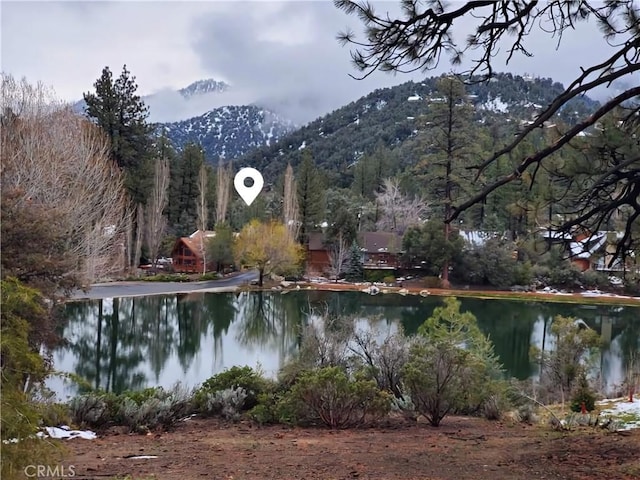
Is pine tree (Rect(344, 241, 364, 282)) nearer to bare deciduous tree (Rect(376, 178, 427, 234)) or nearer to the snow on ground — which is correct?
bare deciduous tree (Rect(376, 178, 427, 234))

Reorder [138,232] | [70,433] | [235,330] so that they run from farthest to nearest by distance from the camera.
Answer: [138,232]
[235,330]
[70,433]

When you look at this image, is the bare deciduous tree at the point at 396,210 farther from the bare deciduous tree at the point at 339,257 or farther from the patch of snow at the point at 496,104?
the patch of snow at the point at 496,104

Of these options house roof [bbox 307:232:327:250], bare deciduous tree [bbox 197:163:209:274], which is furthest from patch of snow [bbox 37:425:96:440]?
house roof [bbox 307:232:327:250]

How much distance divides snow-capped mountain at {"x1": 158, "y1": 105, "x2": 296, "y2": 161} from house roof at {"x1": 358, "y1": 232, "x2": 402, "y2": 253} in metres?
112

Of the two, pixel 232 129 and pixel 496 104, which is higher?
pixel 232 129

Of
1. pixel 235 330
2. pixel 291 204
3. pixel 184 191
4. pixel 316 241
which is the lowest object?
pixel 235 330

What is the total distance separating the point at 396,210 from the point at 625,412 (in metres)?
30.4

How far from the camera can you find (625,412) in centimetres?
631

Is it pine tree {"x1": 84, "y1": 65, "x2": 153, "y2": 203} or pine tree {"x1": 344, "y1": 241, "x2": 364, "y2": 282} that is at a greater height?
pine tree {"x1": 84, "y1": 65, "x2": 153, "y2": 203}

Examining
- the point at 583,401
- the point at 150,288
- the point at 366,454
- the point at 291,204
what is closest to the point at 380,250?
the point at 291,204

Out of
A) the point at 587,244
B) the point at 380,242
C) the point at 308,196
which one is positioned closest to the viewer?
the point at 587,244
